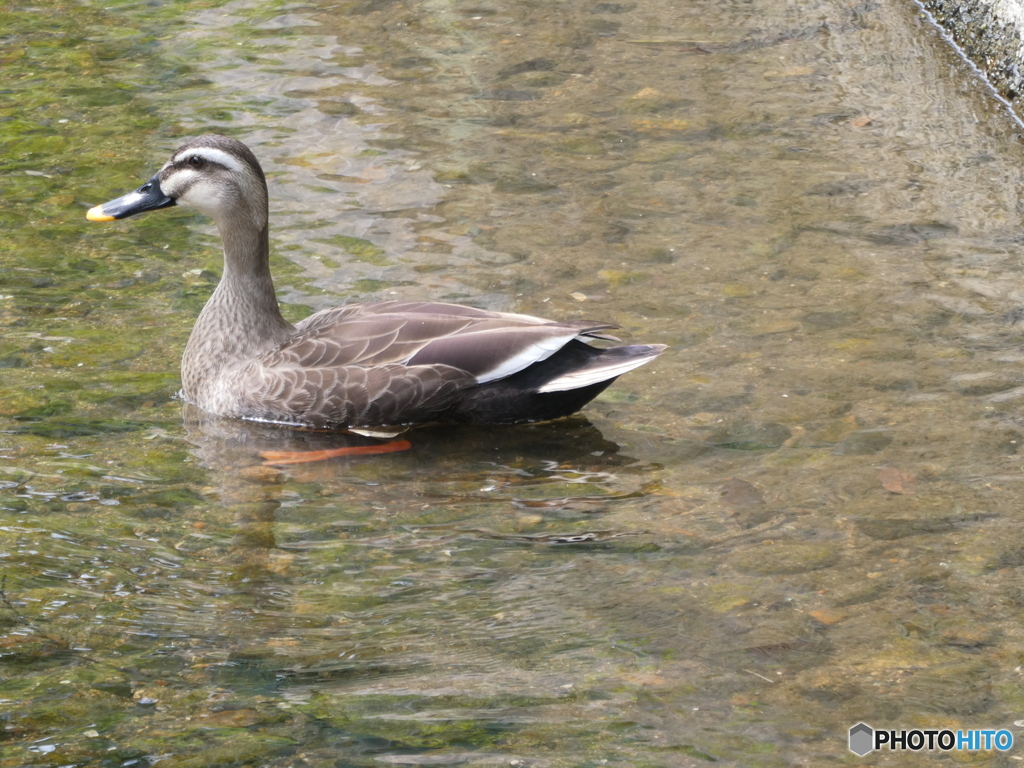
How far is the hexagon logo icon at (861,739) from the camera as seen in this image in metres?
3.52

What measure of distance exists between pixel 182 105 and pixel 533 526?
5358 millimetres

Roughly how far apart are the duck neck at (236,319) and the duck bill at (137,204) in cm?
35

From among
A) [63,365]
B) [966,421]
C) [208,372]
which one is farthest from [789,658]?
[63,365]

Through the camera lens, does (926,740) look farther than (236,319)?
No

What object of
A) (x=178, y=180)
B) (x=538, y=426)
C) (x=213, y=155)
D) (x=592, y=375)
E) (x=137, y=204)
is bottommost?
(x=538, y=426)

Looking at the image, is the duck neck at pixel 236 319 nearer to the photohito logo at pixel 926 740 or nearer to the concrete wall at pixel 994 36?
the photohito logo at pixel 926 740

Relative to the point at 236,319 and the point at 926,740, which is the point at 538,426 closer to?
the point at 236,319

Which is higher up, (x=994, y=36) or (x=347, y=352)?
(x=994, y=36)

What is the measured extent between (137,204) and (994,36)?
6526mm

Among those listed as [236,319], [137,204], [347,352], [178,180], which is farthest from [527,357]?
[137,204]

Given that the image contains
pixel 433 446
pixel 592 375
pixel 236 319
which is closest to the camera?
pixel 592 375

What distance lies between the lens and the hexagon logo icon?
352cm

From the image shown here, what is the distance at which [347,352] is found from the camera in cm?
604

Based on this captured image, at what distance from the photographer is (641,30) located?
10367 millimetres
